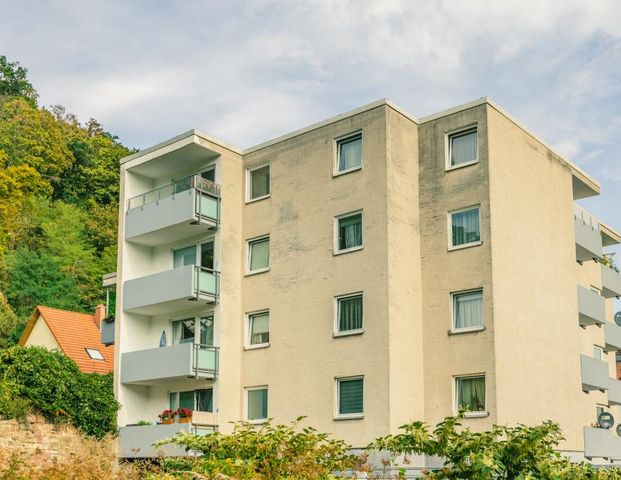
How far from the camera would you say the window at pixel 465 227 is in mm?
28031

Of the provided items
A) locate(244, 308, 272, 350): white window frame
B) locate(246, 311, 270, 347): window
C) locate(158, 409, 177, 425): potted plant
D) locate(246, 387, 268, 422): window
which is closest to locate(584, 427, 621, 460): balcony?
locate(246, 387, 268, 422): window

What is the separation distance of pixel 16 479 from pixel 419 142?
20441 mm

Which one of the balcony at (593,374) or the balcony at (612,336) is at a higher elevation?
the balcony at (612,336)

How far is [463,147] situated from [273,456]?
57.4 ft

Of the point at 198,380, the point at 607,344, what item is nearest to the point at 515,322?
the point at 198,380

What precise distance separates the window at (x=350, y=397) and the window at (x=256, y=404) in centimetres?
332

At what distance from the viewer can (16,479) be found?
39.4ft

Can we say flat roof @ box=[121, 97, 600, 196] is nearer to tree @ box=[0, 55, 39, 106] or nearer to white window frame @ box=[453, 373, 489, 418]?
white window frame @ box=[453, 373, 489, 418]

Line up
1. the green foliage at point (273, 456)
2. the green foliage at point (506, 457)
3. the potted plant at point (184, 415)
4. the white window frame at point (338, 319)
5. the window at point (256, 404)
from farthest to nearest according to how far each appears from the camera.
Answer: the window at point (256, 404), the potted plant at point (184, 415), the white window frame at point (338, 319), the green foliage at point (273, 456), the green foliage at point (506, 457)

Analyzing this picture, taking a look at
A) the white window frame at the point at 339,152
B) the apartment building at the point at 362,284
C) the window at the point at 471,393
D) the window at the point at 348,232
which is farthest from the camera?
the white window frame at the point at 339,152

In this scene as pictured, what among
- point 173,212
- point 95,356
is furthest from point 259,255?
point 95,356

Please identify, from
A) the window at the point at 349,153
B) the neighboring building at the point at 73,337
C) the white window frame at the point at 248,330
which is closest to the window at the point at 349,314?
the white window frame at the point at 248,330

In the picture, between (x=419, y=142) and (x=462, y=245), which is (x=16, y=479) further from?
(x=419, y=142)

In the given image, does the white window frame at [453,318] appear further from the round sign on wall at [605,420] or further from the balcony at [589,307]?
the round sign on wall at [605,420]
